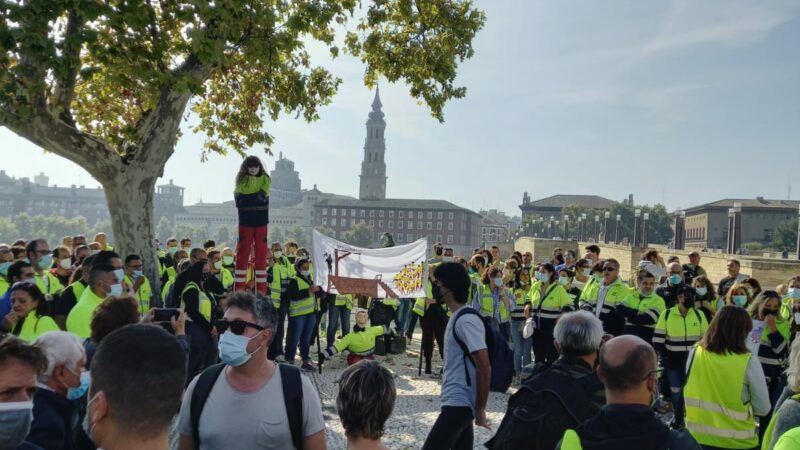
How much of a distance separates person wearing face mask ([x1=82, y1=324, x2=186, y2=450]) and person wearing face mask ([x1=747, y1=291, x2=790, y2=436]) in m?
7.51

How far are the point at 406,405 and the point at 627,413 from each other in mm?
6928

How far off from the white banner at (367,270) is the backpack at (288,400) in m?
7.59

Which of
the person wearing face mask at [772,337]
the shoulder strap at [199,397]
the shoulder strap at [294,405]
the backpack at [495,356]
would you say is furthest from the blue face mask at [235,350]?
the person wearing face mask at [772,337]

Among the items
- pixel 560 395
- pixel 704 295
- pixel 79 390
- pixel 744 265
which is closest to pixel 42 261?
pixel 79 390

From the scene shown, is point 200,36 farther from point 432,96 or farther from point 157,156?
point 432,96

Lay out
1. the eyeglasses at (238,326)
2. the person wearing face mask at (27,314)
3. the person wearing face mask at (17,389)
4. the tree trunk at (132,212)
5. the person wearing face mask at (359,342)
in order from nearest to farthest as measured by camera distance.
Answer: the person wearing face mask at (17,389)
the eyeglasses at (238,326)
the person wearing face mask at (27,314)
the person wearing face mask at (359,342)
the tree trunk at (132,212)

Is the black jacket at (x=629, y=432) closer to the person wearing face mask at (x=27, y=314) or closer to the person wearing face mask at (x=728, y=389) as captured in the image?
the person wearing face mask at (x=728, y=389)

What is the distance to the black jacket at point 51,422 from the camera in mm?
3006

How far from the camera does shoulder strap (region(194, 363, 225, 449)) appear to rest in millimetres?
3379

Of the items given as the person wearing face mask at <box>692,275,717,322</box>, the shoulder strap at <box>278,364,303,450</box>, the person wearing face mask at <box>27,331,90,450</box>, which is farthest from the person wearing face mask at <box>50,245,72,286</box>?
the person wearing face mask at <box>692,275,717,322</box>

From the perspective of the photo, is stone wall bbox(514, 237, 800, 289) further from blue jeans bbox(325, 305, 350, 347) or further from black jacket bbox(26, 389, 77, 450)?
black jacket bbox(26, 389, 77, 450)

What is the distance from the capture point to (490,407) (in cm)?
934

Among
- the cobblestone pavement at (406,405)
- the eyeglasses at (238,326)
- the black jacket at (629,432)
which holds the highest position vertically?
the eyeglasses at (238,326)

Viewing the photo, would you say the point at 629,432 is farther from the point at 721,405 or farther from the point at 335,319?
the point at 335,319
